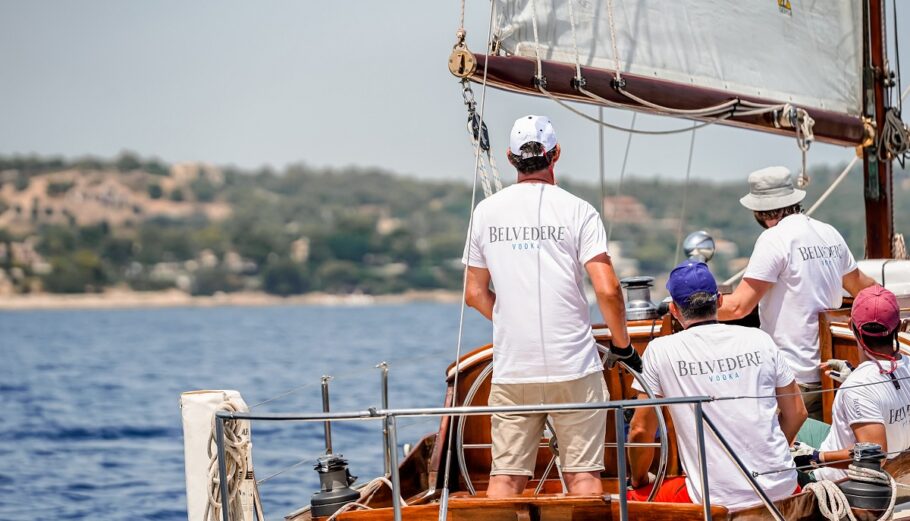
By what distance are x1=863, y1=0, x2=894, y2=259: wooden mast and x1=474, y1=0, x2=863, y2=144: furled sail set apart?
0.11 meters

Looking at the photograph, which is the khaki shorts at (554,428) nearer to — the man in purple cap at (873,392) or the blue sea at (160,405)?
the man in purple cap at (873,392)

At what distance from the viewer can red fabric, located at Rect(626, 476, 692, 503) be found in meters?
4.92

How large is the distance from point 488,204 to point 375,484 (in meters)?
1.49

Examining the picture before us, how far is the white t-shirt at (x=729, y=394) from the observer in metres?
4.62

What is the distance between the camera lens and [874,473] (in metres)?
4.75

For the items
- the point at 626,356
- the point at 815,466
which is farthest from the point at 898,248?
the point at 626,356

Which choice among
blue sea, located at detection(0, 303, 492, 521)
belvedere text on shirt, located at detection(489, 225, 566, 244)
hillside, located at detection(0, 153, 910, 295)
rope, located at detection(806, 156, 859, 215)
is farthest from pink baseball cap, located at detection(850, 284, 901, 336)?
hillside, located at detection(0, 153, 910, 295)

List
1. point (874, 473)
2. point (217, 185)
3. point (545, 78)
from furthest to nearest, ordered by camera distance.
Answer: point (217, 185) < point (545, 78) < point (874, 473)

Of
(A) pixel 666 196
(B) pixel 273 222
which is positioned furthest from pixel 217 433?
(B) pixel 273 222

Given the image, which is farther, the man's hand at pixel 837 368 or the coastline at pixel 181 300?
the coastline at pixel 181 300

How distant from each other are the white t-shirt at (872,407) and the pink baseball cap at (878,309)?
16cm

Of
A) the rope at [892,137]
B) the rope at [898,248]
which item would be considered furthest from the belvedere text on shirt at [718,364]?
the rope at [898,248]

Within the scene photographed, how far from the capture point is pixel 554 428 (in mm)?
5000

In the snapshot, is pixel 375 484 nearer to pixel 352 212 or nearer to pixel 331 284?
pixel 331 284
